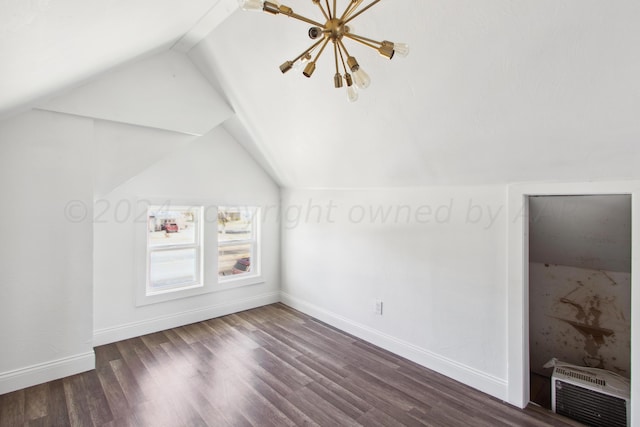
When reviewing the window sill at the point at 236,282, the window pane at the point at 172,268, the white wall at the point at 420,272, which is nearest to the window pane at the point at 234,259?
the window sill at the point at 236,282

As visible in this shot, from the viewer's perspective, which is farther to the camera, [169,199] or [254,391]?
[169,199]

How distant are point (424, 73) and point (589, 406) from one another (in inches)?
100

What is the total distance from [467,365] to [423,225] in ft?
→ 3.97

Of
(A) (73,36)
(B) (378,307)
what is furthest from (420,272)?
(A) (73,36)

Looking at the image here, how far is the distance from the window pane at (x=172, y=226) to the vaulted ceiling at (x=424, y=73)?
1.59 metres

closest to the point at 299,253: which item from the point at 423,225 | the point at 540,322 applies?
the point at 423,225

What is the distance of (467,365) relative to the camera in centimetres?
262

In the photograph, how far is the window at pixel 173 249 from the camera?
11.9 ft

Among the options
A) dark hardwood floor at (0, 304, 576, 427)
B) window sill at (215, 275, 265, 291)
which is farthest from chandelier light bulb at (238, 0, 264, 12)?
window sill at (215, 275, 265, 291)

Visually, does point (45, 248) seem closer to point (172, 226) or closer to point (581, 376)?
point (172, 226)

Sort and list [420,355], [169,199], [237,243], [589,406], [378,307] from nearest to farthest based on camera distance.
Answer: [589,406] → [420,355] → [378,307] → [169,199] → [237,243]

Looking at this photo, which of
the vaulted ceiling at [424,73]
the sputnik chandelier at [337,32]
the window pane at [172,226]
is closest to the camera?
the sputnik chandelier at [337,32]

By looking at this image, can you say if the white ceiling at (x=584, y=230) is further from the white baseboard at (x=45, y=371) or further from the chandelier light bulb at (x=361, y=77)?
the white baseboard at (x=45, y=371)

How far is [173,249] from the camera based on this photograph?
3.76 m
